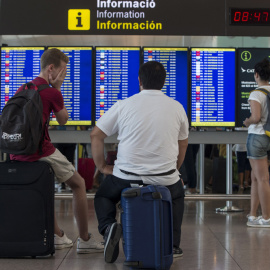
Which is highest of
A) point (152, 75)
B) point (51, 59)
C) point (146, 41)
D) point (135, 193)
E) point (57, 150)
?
point (146, 41)

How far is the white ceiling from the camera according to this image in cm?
1045

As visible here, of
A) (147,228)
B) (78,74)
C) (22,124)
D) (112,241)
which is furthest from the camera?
(78,74)

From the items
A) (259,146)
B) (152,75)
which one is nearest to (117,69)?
(259,146)

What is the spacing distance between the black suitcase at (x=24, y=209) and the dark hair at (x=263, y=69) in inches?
110

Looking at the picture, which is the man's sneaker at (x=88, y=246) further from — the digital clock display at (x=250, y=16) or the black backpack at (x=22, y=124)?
the digital clock display at (x=250, y=16)

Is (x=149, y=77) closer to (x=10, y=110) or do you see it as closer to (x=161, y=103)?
(x=161, y=103)

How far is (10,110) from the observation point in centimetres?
375

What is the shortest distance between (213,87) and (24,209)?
320 cm

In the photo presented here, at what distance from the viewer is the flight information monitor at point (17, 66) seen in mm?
6242

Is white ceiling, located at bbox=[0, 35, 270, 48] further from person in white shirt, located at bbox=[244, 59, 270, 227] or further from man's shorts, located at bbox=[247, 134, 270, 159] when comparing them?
man's shorts, located at bbox=[247, 134, 270, 159]

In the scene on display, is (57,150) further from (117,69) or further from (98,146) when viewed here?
(117,69)

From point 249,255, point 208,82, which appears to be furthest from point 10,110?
point 208,82

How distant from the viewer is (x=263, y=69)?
18.5ft

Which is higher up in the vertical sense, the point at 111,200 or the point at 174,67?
the point at 174,67
